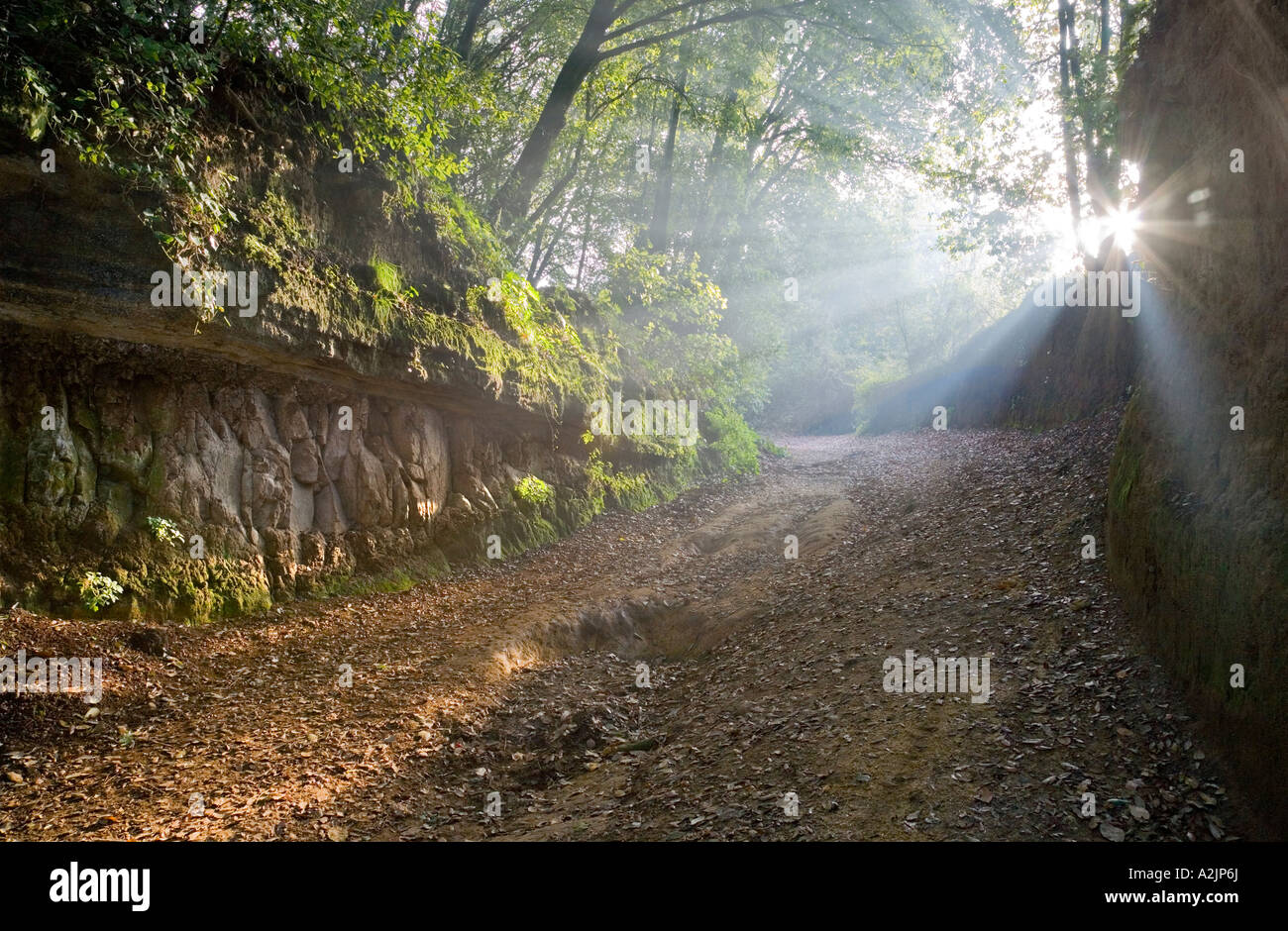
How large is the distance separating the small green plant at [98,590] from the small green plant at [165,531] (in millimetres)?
704

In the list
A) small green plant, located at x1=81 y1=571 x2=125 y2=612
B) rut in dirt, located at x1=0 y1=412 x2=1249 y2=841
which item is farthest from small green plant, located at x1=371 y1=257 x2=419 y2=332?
small green plant, located at x1=81 y1=571 x2=125 y2=612

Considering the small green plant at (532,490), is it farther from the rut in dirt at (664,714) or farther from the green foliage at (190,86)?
the green foliage at (190,86)

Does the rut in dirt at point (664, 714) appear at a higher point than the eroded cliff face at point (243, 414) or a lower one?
lower

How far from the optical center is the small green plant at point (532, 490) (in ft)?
→ 43.0

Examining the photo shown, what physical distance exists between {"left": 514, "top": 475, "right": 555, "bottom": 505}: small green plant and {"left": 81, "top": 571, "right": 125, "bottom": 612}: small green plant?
6.63 metres

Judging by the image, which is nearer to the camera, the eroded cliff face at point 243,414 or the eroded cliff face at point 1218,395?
the eroded cliff face at point 1218,395

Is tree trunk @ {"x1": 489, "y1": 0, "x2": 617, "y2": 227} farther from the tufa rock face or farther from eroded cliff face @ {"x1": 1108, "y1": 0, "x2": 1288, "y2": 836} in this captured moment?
eroded cliff face @ {"x1": 1108, "y1": 0, "x2": 1288, "y2": 836}

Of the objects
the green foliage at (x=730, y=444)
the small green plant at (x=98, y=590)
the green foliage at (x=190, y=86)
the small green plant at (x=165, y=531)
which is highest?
the green foliage at (x=190, y=86)

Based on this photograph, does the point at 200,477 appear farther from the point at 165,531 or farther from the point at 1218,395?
the point at 1218,395

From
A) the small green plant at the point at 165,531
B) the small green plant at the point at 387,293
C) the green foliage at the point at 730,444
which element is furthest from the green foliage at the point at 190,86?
the green foliage at the point at 730,444

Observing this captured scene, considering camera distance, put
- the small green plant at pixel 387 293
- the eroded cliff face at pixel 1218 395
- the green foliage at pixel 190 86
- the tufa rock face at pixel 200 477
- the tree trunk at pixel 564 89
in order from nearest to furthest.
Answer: the eroded cliff face at pixel 1218 395, the green foliage at pixel 190 86, the tufa rock face at pixel 200 477, the small green plant at pixel 387 293, the tree trunk at pixel 564 89

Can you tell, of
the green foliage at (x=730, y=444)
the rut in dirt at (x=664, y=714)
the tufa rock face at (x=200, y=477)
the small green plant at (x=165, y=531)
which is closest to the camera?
the rut in dirt at (x=664, y=714)
